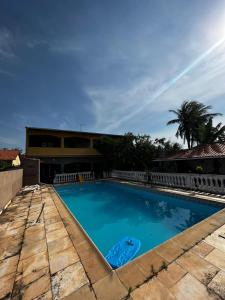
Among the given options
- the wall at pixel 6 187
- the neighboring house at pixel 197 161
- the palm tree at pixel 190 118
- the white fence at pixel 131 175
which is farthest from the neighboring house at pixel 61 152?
the wall at pixel 6 187

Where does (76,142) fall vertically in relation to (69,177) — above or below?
above

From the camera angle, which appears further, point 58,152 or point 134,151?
point 58,152

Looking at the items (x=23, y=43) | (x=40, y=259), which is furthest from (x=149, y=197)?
(x=23, y=43)

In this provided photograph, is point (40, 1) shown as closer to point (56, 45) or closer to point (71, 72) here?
point (56, 45)

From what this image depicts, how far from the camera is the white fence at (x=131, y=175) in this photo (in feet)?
44.4

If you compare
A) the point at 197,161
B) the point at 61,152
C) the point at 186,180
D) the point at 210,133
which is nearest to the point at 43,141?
the point at 61,152

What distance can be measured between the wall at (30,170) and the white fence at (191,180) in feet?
31.0

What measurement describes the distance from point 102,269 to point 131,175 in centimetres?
1269

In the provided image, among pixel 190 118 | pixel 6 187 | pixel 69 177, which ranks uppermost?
pixel 190 118

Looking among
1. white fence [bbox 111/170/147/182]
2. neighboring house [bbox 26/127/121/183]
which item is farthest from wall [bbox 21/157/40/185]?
white fence [bbox 111/170/147/182]

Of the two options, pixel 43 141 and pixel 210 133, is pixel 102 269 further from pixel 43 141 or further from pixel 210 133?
pixel 43 141

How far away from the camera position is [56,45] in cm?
770

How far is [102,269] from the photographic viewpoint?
105 inches

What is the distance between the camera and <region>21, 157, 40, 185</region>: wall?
42.9 ft
